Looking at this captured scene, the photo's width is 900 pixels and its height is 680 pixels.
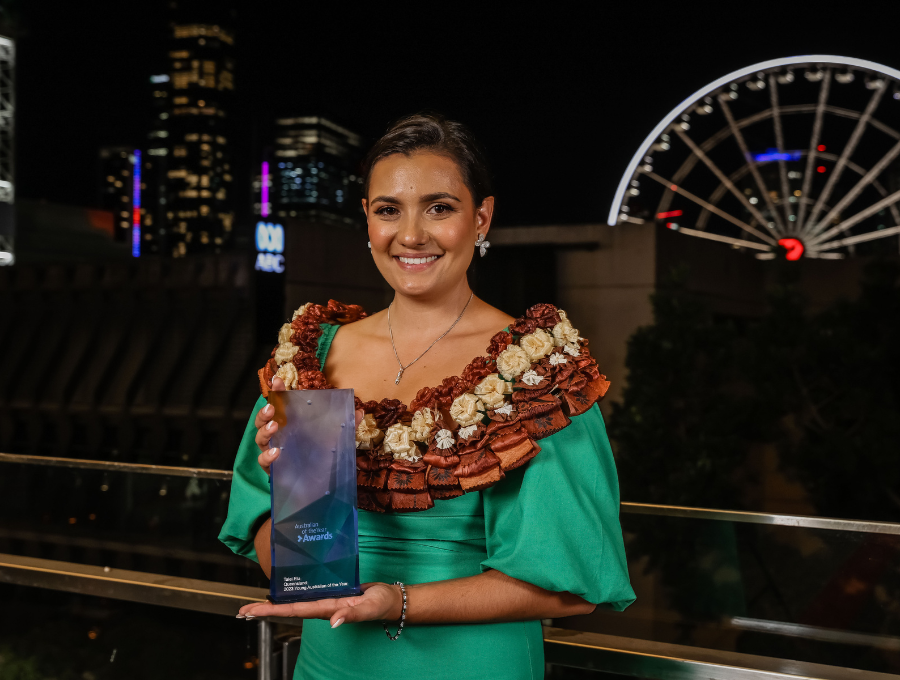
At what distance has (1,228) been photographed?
18750 millimetres

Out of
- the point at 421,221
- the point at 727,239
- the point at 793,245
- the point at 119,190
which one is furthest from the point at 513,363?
the point at 119,190

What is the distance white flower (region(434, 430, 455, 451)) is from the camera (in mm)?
1183

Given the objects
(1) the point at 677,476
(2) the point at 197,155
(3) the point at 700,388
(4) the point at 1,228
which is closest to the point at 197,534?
(1) the point at 677,476

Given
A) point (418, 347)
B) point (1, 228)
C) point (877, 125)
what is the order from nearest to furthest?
point (418, 347), point (877, 125), point (1, 228)

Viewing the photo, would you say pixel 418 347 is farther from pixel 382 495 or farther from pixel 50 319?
pixel 50 319

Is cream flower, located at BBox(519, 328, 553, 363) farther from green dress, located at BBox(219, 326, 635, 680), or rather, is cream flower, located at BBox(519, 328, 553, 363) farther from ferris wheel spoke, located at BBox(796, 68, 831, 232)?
ferris wheel spoke, located at BBox(796, 68, 831, 232)

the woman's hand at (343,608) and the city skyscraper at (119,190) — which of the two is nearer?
the woman's hand at (343,608)

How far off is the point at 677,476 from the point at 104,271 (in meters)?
12.8

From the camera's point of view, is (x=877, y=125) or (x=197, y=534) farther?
(x=877, y=125)

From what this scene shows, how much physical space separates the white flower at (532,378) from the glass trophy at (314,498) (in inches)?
10.3

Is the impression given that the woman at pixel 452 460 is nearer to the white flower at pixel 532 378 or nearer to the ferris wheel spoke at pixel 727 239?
→ the white flower at pixel 532 378

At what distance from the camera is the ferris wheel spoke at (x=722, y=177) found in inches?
437

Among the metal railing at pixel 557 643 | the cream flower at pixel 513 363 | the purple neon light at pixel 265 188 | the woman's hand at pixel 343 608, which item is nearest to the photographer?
the woman's hand at pixel 343 608

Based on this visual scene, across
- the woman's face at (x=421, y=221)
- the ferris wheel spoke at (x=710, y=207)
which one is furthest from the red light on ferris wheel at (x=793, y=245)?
the woman's face at (x=421, y=221)
